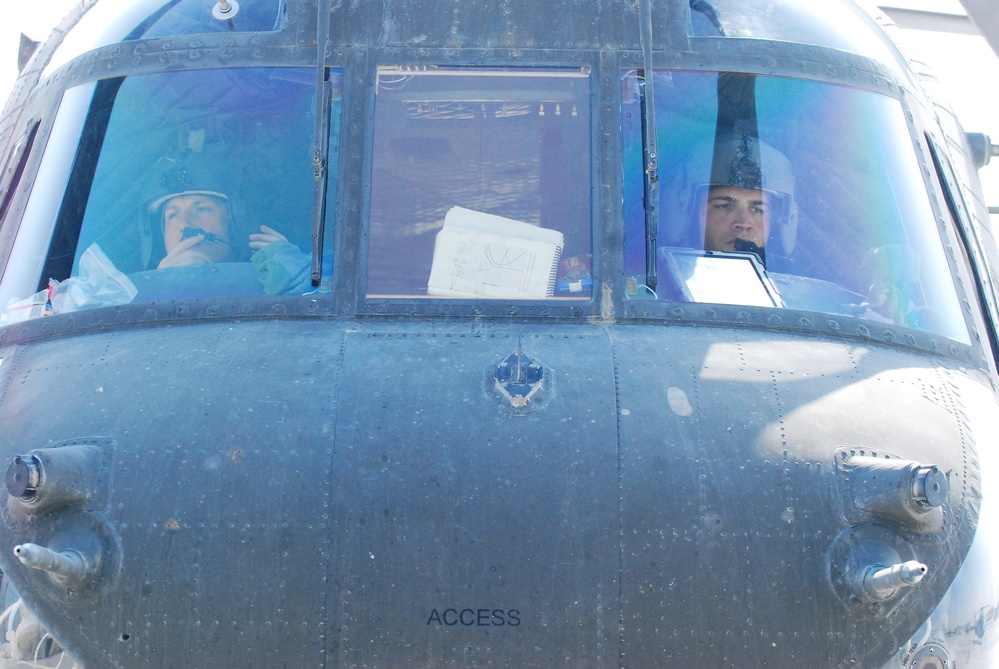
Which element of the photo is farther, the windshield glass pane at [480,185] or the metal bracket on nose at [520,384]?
the windshield glass pane at [480,185]

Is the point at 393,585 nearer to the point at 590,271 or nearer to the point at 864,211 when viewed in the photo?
the point at 590,271

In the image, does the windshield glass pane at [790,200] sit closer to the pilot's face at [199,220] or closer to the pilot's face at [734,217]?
the pilot's face at [734,217]

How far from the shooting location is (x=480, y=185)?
3615 millimetres

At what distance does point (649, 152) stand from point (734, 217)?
374mm

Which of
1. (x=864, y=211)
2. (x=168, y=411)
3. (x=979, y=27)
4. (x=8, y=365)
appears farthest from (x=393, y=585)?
(x=979, y=27)

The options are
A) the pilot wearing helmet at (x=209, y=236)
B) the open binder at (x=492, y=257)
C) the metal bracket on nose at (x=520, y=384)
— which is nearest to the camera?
the metal bracket on nose at (x=520, y=384)

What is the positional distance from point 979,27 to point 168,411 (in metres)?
3.18

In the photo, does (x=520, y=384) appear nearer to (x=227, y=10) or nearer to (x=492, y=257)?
(x=492, y=257)

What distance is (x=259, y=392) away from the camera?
3.07m

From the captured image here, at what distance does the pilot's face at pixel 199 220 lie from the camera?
369 cm

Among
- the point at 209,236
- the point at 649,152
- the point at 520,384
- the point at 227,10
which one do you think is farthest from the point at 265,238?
the point at 649,152

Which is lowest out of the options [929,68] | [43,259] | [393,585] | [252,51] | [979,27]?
[393,585]

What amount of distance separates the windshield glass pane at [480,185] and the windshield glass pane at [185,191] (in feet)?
0.68

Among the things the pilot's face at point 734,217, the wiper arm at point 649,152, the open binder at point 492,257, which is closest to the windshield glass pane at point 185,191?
the open binder at point 492,257
